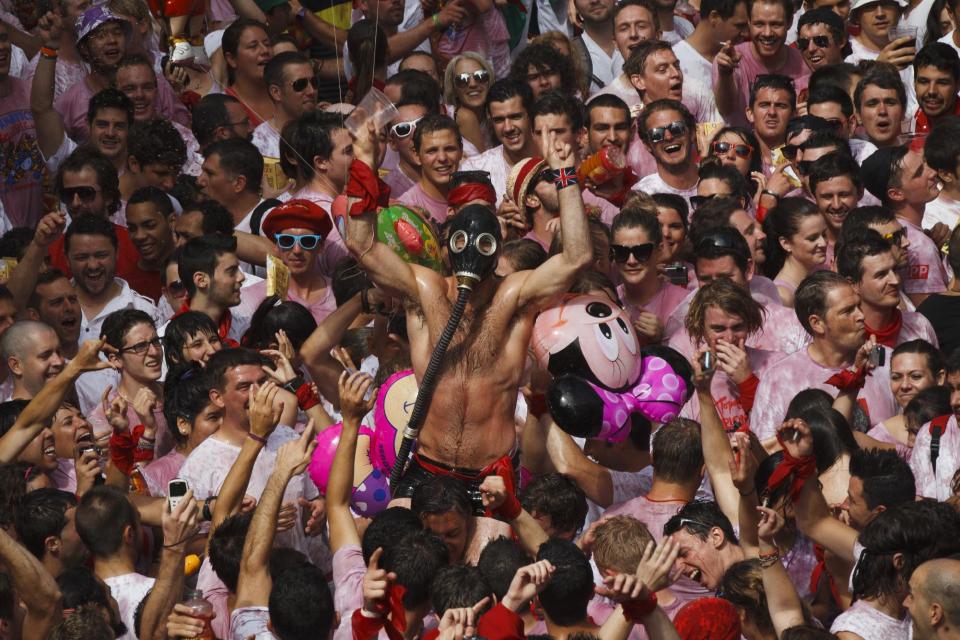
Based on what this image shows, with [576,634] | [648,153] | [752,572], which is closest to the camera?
[576,634]

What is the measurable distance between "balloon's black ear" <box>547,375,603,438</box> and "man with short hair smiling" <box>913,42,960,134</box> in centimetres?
452

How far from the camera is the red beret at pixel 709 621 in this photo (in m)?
6.45

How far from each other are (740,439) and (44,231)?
15.6ft

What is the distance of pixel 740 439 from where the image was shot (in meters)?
6.86

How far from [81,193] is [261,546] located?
4444 millimetres

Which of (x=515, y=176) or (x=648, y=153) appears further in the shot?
(x=648, y=153)

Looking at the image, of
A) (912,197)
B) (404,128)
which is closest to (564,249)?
(912,197)

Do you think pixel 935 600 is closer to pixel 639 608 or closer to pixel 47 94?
pixel 639 608

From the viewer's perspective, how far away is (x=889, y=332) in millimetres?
9141

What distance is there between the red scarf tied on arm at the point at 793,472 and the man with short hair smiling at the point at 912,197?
3270mm

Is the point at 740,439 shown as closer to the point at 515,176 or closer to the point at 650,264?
the point at 650,264

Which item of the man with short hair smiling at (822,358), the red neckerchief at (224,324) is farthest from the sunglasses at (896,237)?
the red neckerchief at (224,324)

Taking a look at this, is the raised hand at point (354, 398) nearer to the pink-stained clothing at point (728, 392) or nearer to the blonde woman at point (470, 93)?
the pink-stained clothing at point (728, 392)

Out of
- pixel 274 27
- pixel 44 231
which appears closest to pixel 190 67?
pixel 274 27
